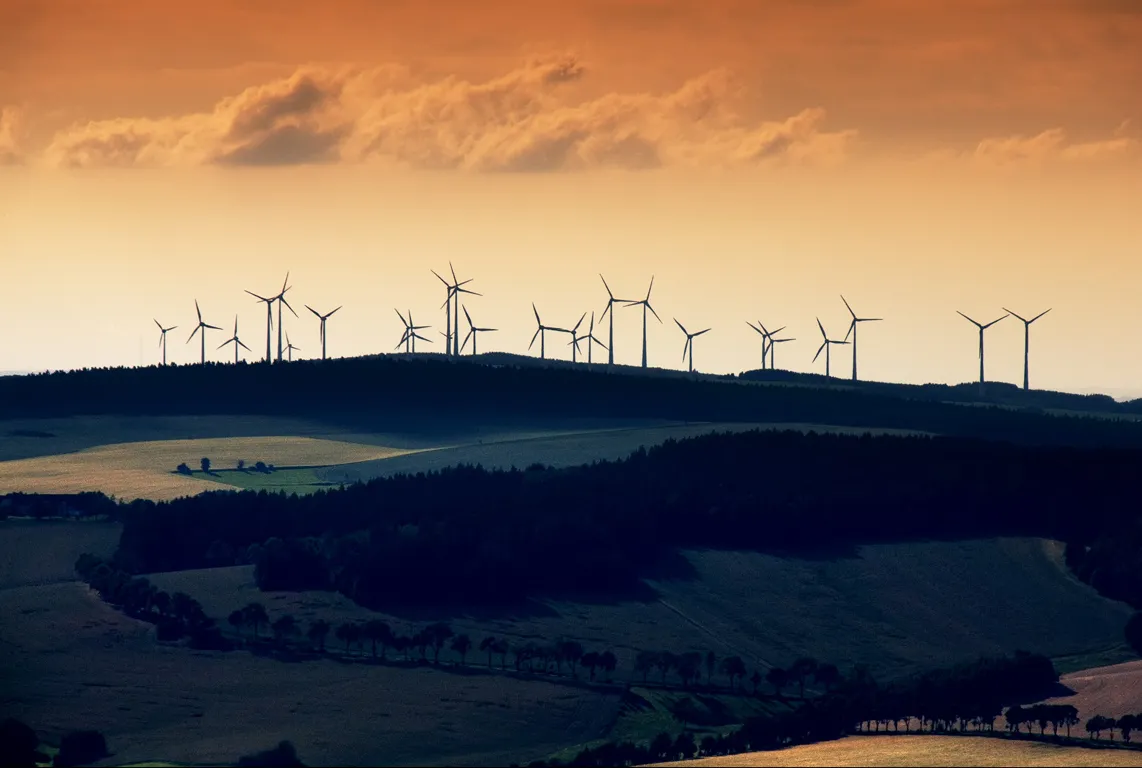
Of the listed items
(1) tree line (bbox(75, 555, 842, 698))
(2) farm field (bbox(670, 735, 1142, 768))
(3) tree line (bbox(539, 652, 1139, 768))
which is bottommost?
(2) farm field (bbox(670, 735, 1142, 768))

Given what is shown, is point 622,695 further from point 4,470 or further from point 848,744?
point 4,470

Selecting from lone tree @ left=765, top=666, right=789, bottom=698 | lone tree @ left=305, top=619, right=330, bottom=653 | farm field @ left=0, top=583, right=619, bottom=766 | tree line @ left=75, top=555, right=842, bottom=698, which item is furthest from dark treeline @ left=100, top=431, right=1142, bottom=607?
lone tree @ left=765, top=666, right=789, bottom=698

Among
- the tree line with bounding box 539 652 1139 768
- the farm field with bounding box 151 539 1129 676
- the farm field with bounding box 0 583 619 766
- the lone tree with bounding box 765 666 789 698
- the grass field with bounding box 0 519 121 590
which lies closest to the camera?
the farm field with bounding box 0 583 619 766

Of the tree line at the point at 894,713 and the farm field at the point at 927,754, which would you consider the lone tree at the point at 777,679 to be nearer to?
the tree line at the point at 894,713

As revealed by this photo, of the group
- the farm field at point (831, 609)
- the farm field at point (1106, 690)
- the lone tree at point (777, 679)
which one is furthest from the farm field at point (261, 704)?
the farm field at point (1106, 690)

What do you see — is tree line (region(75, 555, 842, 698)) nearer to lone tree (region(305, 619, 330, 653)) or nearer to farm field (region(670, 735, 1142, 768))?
lone tree (region(305, 619, 330, 653))

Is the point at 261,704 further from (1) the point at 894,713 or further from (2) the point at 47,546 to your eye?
(2) the point at 47,546
